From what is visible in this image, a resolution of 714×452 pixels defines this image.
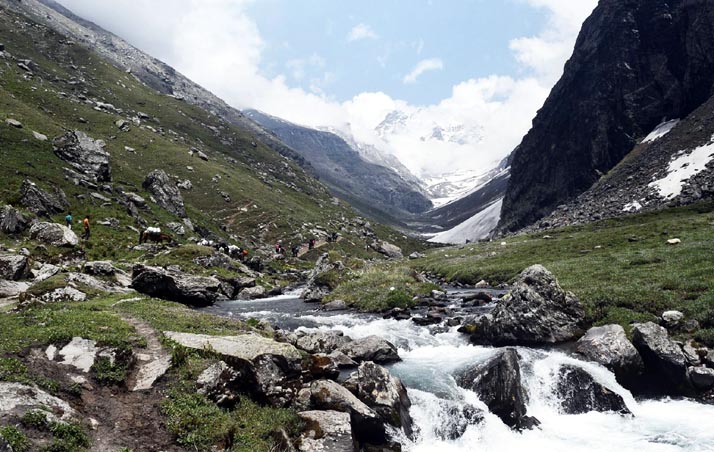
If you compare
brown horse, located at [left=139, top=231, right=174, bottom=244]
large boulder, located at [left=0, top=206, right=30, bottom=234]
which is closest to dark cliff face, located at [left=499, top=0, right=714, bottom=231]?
brown horse, located at [left=139, top=231, right=174, bottom=244]

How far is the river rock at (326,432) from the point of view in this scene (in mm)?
15980

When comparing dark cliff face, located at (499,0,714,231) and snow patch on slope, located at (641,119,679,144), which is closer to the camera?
dark cliff face, located at (499,0,714,231)

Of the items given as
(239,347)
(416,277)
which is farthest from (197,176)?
(239,347)

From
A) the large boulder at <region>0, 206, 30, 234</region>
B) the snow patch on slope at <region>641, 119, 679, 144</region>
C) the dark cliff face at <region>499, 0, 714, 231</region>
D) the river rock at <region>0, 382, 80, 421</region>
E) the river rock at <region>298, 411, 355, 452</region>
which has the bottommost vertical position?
the river rock at <region>298, 411, 355, 452</region>

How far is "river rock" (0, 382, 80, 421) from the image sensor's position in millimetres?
12989

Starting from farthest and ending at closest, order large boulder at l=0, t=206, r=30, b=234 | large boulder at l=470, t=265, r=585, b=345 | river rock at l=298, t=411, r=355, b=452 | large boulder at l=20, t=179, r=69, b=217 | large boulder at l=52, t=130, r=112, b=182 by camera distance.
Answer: large boulder at l=52, t=130, r=112, b=182 < large boulder at l=20, t=179, r=69, b=217 < large boulder at l=0, t=206, r=30, b=234 < large boulder at l=470, t=265, r=585, b=345 < river rock at l=298, t=411, r=355, b=452

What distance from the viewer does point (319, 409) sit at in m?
18.5

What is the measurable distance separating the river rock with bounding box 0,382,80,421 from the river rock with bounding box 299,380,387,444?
935 cm

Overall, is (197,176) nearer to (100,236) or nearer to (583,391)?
(100,236)

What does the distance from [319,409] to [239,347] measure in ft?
18.0

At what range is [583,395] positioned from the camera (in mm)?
22453

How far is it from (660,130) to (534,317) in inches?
6560

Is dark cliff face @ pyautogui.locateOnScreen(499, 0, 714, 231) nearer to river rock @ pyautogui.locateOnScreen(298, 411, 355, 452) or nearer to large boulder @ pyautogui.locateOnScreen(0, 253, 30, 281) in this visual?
river rock @ pyautogui.locateOnScreen(298, 411, 355, 452)

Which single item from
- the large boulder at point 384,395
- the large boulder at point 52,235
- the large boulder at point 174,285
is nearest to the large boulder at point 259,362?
the large boulder at point 384,395
